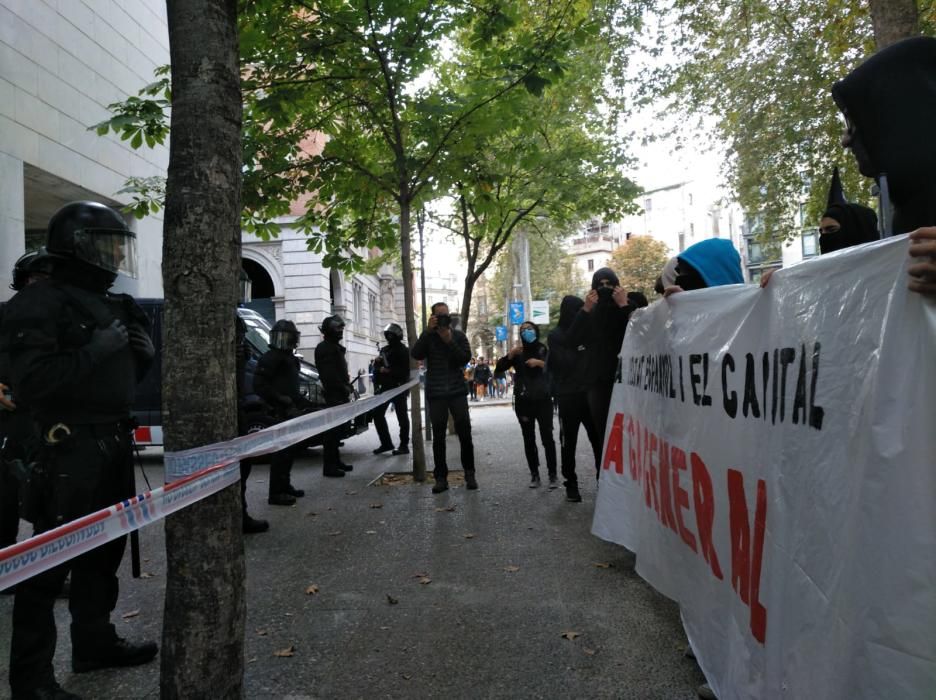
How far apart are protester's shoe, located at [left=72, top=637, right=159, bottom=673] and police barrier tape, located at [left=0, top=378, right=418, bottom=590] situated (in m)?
1.20

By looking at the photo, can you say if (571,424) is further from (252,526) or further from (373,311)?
(373,311)

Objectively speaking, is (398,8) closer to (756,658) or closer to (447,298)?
(756,658)

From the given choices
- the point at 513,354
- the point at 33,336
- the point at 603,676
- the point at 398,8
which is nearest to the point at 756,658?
the point at 603,676

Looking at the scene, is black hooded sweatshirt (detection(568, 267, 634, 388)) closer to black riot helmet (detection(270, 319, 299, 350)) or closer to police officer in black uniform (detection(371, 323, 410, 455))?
black riot helmet (detection(270, 319, 299, 350))

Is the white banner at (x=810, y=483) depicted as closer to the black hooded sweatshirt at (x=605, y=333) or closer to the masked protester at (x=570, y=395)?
the black hooded sweatshirt at (x=605, y=333)

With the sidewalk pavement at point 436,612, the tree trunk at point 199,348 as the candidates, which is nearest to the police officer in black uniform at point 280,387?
the sidewalk pavement at point 436,612

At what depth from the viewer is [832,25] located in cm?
1023

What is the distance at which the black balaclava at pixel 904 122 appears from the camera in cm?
209

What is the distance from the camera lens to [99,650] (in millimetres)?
3334

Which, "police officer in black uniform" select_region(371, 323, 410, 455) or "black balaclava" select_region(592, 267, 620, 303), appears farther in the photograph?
"police officer in black uniform" select_region(371, 323, 410, 455)

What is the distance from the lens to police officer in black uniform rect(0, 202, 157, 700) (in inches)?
114

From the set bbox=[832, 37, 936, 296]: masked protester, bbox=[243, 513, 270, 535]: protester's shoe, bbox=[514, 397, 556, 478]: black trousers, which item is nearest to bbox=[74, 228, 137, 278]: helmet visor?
bbox=[832, 37, 936, 296]: masked protester

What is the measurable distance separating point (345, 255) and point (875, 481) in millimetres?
8914

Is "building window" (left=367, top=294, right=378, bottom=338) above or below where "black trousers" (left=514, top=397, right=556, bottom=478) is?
above
